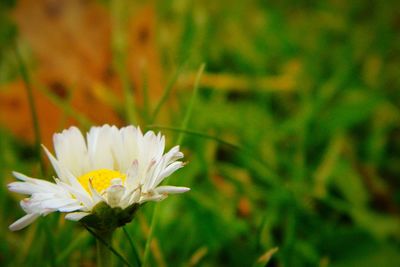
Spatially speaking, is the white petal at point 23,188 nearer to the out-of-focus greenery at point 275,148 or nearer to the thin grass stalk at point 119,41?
the out-of-focus greenery at point 275,148

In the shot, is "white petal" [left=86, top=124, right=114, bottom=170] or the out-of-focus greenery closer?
"white petal" [left=86, top=124, right=114, bottom=170]

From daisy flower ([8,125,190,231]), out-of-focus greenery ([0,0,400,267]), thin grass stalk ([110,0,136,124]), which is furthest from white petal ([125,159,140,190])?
thin grass stalk ([110,0,136,124])

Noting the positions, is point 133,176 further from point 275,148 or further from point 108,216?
point 275,148

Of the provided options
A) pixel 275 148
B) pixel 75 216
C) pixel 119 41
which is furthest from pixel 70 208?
pixel 119 41

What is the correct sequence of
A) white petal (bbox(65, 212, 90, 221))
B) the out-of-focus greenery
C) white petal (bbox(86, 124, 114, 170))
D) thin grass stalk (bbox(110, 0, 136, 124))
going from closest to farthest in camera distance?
1. white petal (bbox(65, 212, 90, 221))
2. white petal (bbox(86, 124, 114, 170))
3. the out-of-focus greenery
4. thin grass stalk (bbox(110, 0, 136, 124))

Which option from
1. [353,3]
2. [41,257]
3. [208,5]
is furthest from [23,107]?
[353,3]

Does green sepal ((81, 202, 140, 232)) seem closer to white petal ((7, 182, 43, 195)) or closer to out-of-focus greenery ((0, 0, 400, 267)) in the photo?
white petal ((7, 182, 43, 195))

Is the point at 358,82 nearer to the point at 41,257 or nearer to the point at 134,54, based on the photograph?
the point at 134,54
